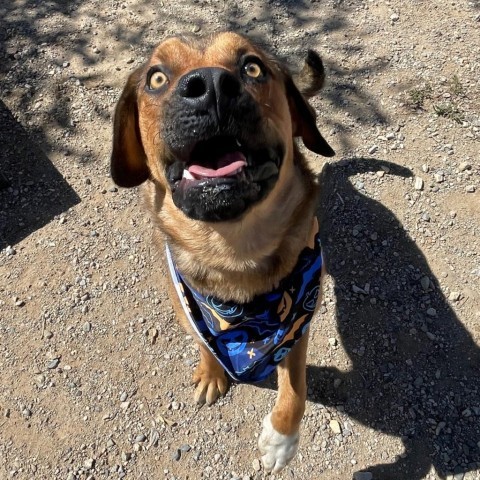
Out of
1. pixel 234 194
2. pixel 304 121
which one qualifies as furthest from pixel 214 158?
pixel 304 121

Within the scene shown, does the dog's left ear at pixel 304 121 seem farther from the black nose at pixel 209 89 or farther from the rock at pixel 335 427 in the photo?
the rock at pixel 335 427

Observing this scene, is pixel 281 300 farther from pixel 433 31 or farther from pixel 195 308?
pixel 433 31

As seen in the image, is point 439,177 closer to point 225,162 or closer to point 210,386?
point 210,386

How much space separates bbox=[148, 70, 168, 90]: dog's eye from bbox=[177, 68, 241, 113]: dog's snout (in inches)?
17.8

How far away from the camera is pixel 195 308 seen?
310 centimetres

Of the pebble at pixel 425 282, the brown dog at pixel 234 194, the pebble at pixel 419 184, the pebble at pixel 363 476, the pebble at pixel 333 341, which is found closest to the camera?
the brown dog at pixel 234 194

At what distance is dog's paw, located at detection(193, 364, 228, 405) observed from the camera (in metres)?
3.75

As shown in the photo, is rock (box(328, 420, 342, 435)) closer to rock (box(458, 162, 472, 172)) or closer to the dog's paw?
the dog's paw

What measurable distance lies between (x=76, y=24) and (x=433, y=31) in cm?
385

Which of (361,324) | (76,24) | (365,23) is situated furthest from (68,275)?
(365,23)

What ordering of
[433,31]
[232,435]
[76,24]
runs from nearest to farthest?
[232,435] < [433,31] < [76,24]

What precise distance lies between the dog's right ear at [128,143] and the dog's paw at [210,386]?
1.53 meters

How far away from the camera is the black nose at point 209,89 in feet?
7.11

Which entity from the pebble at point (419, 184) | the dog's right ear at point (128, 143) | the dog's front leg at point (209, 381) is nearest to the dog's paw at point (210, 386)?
the dog's front leg at point (209, 381)
